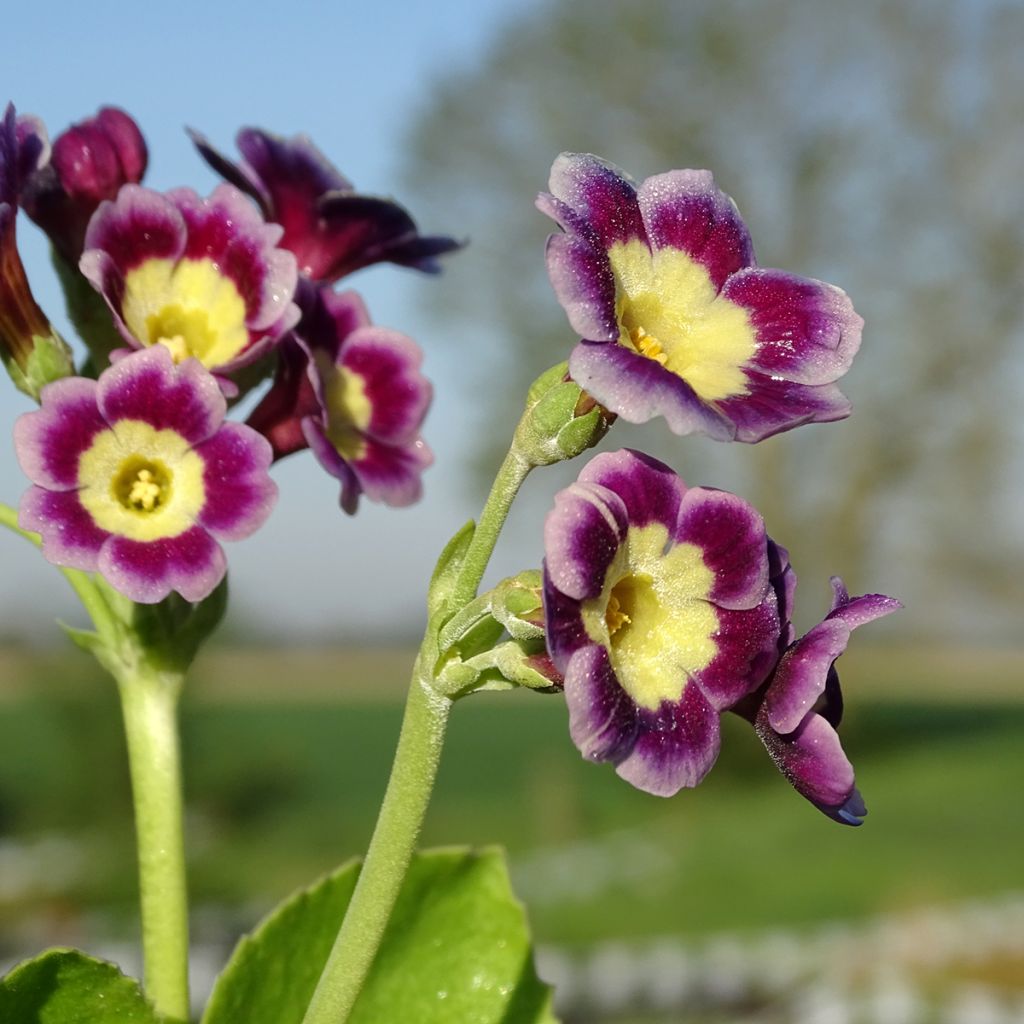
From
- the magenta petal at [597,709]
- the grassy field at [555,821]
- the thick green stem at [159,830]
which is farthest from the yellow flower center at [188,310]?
the grassy field at [555,821]

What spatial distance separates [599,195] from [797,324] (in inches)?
3.1

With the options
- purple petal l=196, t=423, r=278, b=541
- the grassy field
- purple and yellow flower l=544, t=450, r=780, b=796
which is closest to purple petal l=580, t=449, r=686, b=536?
purple and yellow flower l=544, t=450, r=780, b=796

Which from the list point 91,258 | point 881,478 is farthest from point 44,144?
point 881,478

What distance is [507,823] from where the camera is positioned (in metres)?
9.27

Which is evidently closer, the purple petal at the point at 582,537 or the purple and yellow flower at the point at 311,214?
the purple petal at the point at 582,537

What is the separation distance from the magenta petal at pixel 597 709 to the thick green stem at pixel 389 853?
0.14 ft

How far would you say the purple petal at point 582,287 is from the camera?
417 millimetres

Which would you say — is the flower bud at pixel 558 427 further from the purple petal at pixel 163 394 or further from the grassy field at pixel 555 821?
the grassy field at pixel 555 821

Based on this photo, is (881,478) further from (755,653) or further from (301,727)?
(755,653)

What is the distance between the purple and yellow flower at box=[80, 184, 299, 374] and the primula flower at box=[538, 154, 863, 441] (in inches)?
5.4

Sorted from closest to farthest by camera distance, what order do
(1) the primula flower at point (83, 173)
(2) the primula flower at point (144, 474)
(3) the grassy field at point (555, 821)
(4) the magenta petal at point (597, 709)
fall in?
(4) the magenta petal at point (597, 709)
(2) the primula flower at point (144, 474)
(1) the primula flower at point (83, 173)
(3) the grassy field at point (555, 821)

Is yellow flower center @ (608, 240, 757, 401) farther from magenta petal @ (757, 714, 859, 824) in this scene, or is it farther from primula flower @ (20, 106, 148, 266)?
primula flower @ (20, 106, 148, 266)

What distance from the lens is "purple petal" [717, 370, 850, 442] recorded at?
0.42 m

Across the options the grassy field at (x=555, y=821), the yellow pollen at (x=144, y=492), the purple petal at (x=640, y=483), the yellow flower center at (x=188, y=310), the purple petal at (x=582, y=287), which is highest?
the purple petal at (x=582, y=287)
